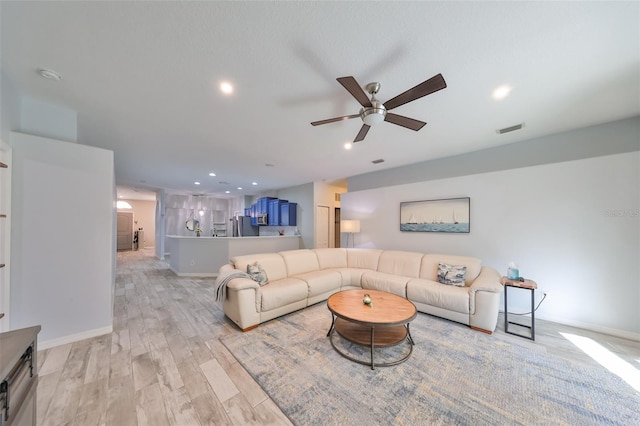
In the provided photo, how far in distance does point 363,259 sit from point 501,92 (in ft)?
11.4

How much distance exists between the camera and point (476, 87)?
2139mm

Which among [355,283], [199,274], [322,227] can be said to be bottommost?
[199,274]

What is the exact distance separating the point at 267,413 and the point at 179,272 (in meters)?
5.30

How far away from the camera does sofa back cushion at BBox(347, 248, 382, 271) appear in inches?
180

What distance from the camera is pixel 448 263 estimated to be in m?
3.70

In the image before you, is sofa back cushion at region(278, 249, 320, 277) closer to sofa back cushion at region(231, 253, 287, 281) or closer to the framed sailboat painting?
sofa back cushion at region(231, 253, 287, 281)

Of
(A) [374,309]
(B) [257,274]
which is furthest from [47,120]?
(A) [374,309]

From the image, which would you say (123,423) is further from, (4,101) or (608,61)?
(608,61)

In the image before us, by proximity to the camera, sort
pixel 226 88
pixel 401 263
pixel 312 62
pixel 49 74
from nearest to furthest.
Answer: pixel 312 62
pixel 49 74
pixel 226 88
pixel 401 263

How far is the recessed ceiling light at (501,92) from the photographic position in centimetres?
215

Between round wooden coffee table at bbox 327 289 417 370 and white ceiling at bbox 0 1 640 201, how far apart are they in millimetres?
2334

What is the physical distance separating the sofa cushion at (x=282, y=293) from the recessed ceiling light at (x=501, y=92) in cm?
342

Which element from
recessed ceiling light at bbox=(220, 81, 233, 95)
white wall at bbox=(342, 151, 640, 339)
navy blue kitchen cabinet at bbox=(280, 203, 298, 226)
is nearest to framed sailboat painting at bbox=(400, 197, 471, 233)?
white wall at bbox=(342, 151, 640, 339)

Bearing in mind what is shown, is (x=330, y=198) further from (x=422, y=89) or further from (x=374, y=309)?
(x=422, y=89)
